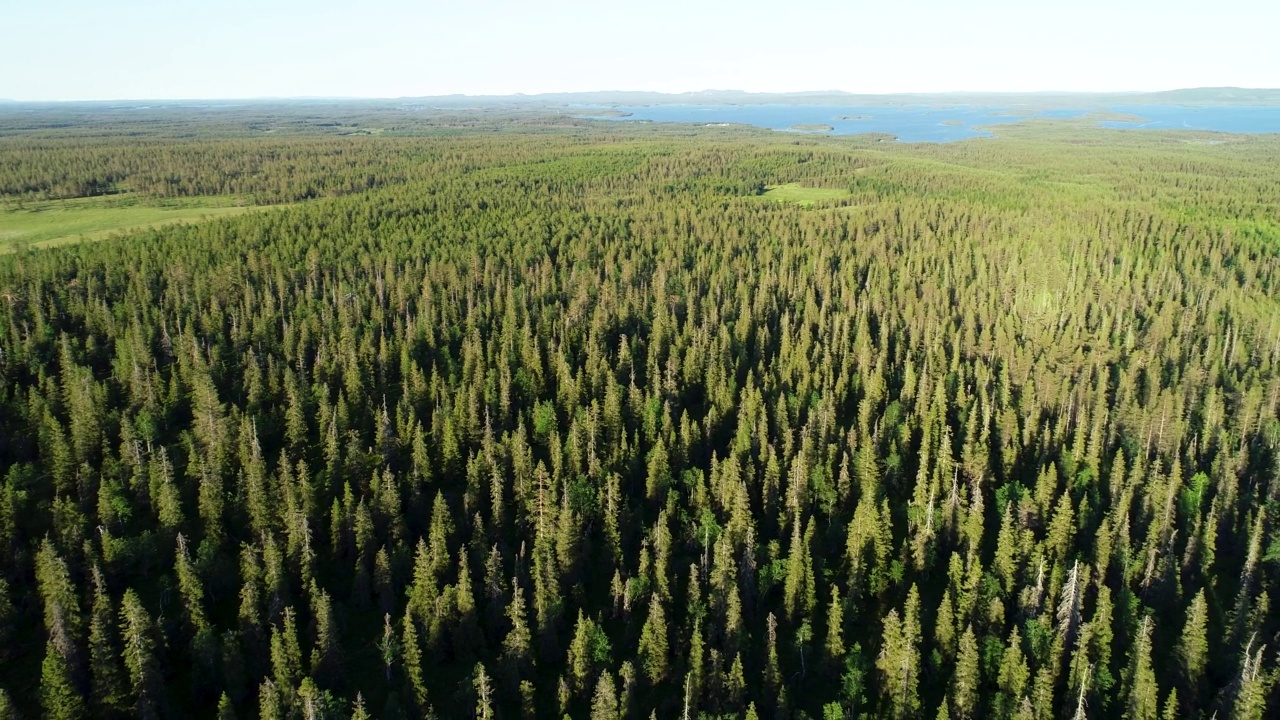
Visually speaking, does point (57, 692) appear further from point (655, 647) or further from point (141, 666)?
point (655, 647)

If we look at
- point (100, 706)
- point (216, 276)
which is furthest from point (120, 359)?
point (100, 706)

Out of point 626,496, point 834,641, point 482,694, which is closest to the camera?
point 482,694

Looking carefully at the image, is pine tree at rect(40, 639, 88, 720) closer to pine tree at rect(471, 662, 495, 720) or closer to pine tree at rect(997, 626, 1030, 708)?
pine tree at rect(471, 662, 495, 720)

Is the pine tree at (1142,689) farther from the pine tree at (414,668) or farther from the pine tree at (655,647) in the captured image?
the pine tree at (414,668)

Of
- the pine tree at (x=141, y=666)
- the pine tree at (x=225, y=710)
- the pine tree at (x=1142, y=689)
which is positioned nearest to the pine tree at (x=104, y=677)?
the pine tree at (x=141, y=666)

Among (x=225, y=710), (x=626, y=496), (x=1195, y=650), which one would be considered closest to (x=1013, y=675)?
(x=1195, y=650)

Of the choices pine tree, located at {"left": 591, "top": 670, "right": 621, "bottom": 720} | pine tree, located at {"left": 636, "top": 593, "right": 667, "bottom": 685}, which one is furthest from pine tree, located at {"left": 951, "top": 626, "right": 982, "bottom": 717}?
pine tree, located at {"left": 591, "top": 670, "right": 621, "bottom": 720}

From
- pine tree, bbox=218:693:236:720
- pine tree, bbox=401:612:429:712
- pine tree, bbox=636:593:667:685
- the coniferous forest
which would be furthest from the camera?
pine tree, bbox=636:593:667:685

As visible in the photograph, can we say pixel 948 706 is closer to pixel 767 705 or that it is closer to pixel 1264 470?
pixel 767 705

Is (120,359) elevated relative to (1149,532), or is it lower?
elevated
